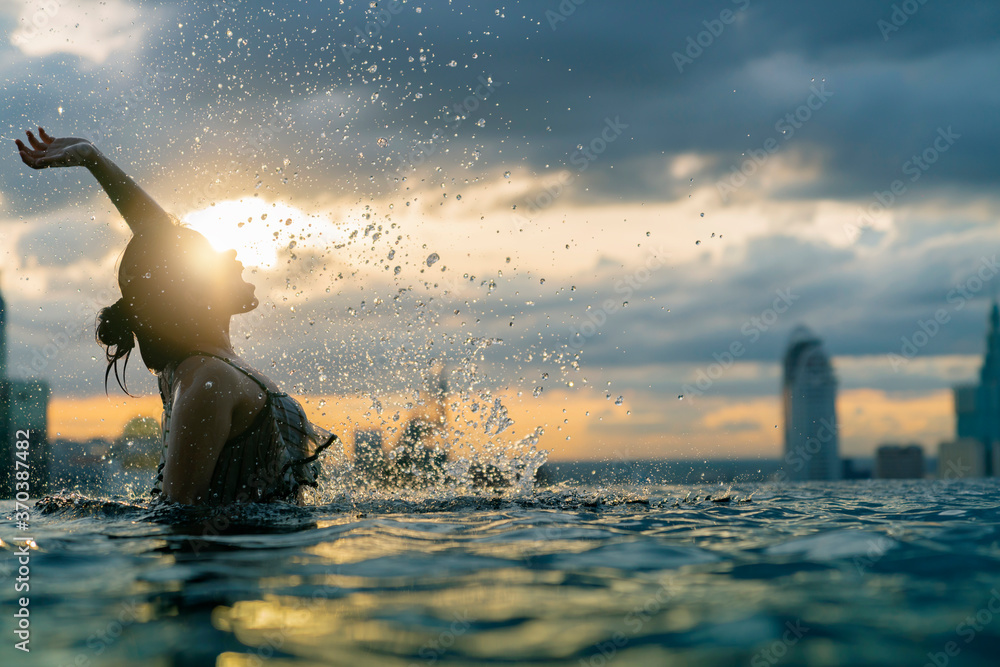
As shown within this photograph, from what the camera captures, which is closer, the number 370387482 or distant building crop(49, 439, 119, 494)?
the number 370387482

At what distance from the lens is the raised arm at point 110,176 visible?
212 inches

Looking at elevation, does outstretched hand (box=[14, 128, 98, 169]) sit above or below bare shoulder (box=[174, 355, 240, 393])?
above

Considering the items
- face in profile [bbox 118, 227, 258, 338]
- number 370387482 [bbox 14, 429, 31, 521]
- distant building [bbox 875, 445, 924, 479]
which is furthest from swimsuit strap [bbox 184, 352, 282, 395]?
distant building [bbox 875, 445, 924, 479]

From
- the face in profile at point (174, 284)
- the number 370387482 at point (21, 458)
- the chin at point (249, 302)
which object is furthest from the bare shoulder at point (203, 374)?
the number 370387482 at point (21, 458)

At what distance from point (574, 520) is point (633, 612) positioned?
252 centimetres

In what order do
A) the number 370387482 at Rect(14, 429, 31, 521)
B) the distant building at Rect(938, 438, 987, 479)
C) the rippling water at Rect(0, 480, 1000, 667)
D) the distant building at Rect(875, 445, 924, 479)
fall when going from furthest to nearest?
the distant building at Rect(938, 438, 987, 479), the distant building at Rect(875, 445, 924, 479), the number 370387482 at Rect(14, 429, 31, 521), the rippling water at Rect(0, 480, 1000, 667)

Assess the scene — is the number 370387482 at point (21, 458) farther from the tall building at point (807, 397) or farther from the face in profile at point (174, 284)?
the tall building at point (807, 397)

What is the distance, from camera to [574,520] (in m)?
5.35

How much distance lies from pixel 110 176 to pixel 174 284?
3.64 ft

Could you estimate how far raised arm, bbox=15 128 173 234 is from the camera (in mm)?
5395

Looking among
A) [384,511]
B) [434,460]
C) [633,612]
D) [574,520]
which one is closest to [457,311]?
[434,460]

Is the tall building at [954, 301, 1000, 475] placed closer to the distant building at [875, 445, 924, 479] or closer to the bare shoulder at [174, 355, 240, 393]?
the distant building at [875, 445, 924, 479]

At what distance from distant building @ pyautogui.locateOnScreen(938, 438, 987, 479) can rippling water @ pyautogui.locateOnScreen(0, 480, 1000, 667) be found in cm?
17569

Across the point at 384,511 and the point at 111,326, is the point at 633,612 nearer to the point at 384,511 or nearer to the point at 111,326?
the point at 384,511
